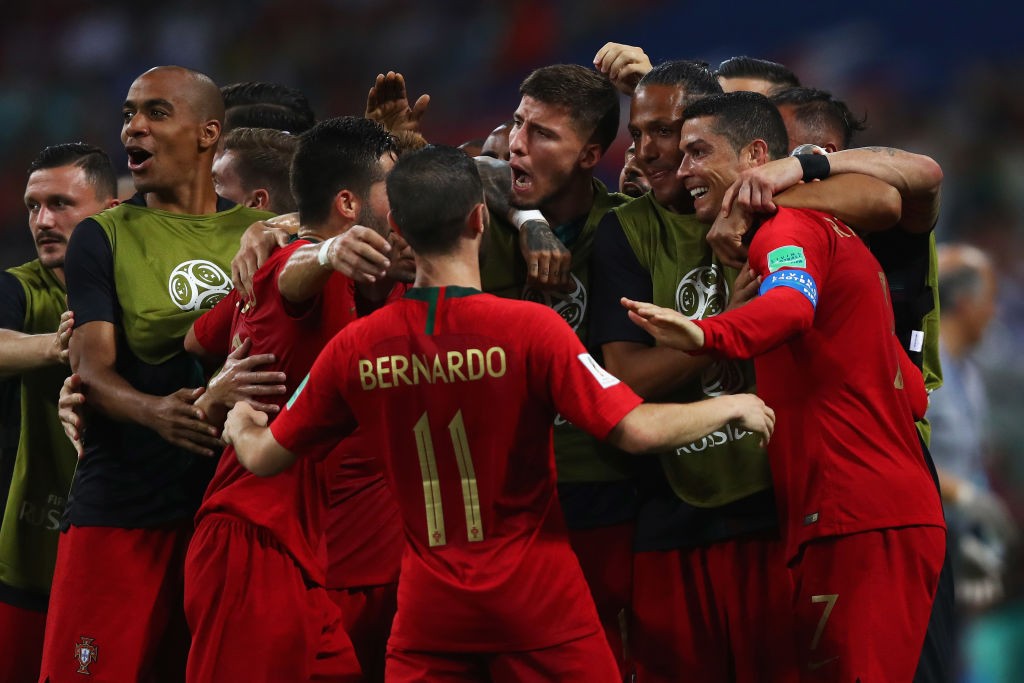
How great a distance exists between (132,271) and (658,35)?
5.82 meters

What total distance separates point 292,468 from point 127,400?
71 cm

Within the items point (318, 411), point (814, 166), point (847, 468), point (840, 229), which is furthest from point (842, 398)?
point (318, 411)

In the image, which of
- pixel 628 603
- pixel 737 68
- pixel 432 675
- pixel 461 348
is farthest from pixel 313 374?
pixel 737 68

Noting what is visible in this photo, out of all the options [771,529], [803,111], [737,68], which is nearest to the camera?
[771,529]

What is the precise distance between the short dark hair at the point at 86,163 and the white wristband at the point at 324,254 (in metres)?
2.22

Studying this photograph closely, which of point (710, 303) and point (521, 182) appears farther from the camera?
point (521, 182)

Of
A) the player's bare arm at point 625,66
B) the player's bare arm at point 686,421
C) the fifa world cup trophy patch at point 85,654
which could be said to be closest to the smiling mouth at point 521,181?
the player's bare arm at point 625,66

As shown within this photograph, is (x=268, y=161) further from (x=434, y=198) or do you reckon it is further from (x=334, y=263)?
(x=434, y=198)

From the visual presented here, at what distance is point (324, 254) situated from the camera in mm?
3389

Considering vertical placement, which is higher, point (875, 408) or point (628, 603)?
point (875, 408)

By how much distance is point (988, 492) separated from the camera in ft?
25.7

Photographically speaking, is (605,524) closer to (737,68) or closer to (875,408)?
(875,408)

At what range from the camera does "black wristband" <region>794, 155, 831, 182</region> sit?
3.56 meters

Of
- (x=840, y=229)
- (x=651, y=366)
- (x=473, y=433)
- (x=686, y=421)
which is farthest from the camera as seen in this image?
(x=651, y=366)
